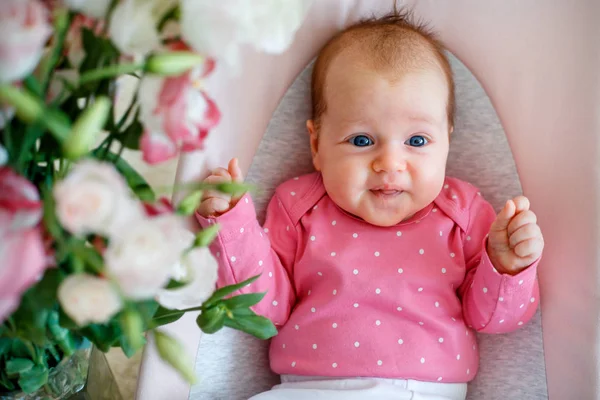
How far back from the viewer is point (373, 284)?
1025 mm

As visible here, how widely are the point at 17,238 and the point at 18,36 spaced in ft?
0.39

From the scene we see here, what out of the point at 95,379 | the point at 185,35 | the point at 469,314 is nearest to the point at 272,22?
the point at 185,35

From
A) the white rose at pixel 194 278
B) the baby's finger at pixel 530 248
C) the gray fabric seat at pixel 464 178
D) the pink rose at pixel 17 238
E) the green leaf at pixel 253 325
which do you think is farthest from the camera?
the gray fabric seat at pixel 464 178

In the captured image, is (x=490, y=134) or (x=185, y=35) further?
(x=490, y=134)

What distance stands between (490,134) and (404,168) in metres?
0.23

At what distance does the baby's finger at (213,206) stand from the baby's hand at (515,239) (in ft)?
1.26

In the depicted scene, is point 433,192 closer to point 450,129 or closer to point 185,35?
point 450,129

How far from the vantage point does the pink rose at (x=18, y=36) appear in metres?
0.40

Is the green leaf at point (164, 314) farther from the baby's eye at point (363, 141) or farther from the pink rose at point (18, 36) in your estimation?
the baby's eye at point (363, 141)

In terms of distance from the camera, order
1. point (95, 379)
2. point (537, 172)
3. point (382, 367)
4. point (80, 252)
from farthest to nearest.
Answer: point (537, 172), point (382, 367), point (95, 379), point (80, 252)

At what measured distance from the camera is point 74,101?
1.77 ft

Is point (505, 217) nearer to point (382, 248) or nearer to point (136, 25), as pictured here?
point (382, 248)

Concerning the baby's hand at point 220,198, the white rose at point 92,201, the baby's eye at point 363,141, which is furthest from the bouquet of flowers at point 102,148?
the baby's eye at point 363,141

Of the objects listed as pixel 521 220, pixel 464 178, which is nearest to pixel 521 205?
pixel 521 220
